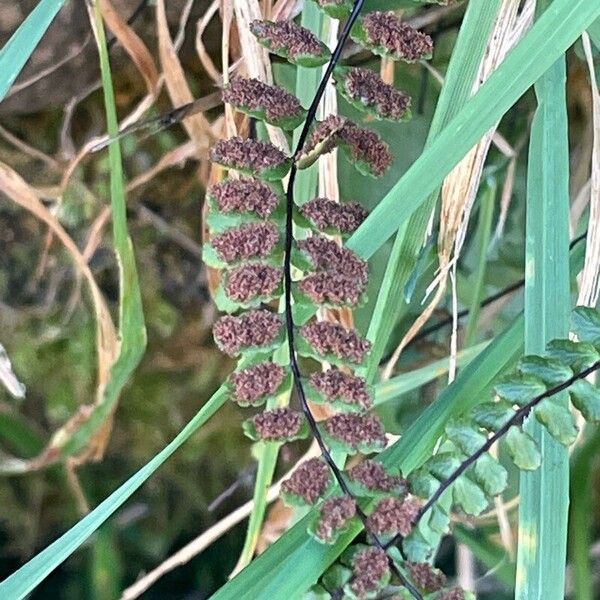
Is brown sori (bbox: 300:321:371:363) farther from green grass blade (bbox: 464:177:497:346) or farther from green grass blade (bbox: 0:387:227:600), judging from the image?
green grass blade (bbox: 464:177:497:346)

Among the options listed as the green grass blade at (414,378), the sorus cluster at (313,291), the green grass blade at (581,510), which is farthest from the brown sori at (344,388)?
the green grass blade at (581,510)

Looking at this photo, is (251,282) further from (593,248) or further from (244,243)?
(593,248)

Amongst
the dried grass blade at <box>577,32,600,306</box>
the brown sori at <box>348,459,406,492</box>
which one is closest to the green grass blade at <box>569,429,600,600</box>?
the dried grass blade at <box>577,32,600,306</box>

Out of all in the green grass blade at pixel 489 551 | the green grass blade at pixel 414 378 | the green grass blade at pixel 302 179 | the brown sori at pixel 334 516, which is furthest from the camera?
the green grass blade at pixel 489 551

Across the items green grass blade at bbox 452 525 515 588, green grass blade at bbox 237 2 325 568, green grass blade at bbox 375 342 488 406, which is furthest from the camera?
→ green grass blade at bbox 452 525 515 588

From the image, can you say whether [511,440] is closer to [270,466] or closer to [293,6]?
[270,466]

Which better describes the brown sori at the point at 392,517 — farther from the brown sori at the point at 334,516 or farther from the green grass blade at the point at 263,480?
the green grass blade at the point at 263,480
